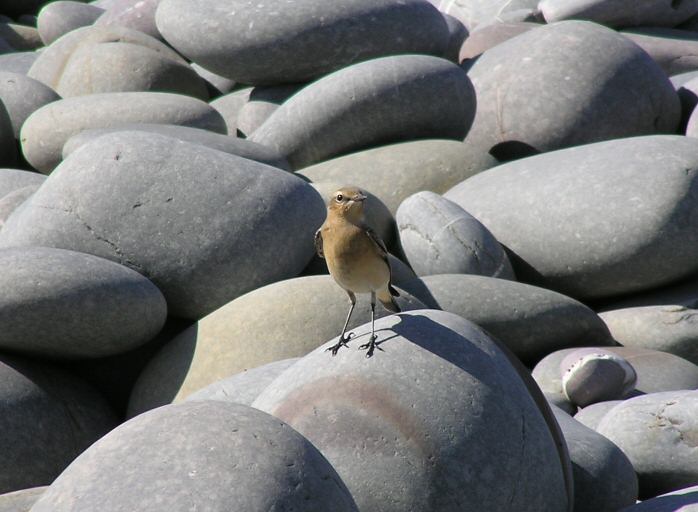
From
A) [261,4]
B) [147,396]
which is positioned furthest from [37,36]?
[147,396]

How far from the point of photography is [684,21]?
33.4 feet

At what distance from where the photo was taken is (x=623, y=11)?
31.7 feet

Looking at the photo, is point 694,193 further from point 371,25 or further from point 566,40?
point 371,25

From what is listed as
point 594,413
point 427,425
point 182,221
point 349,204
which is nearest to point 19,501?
point 427,425

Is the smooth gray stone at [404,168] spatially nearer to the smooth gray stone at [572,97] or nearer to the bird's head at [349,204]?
the smooth gray stone at [572,97]

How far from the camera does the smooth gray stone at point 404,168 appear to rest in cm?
716

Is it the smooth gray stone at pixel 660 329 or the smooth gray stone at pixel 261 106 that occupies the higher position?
the smooth gray stone at pixel 261 106

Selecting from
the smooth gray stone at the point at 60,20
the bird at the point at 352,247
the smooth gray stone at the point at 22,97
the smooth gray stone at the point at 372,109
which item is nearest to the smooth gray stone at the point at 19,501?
the bird at the point at 352,247

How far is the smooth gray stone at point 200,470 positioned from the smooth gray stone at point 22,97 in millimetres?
6054

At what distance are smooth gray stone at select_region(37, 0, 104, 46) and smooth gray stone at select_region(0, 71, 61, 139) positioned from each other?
3.04 m

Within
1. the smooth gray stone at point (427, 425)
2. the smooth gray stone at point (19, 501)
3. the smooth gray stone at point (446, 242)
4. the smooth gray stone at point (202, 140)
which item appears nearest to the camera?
the smooth gray stone at point (427, 425)

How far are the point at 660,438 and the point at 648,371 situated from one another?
40.8 inches

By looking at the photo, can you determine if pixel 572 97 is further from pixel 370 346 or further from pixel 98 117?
pixel 370 346

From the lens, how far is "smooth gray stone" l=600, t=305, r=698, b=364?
19.6 ft
